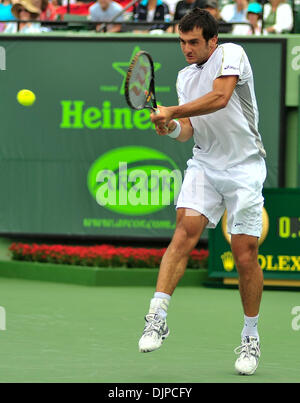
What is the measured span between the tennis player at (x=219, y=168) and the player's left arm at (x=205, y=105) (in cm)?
1

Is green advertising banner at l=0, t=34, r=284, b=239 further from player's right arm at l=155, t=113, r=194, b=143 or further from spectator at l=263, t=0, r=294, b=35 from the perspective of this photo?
player's right arm at l=155, t=113, r=194, b=143

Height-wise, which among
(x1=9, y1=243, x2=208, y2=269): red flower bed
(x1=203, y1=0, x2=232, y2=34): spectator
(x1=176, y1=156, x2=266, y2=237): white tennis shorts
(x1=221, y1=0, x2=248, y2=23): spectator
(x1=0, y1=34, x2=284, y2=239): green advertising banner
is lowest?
(x1=176, y1=156, x2=266, y2=237): white tennis shorts

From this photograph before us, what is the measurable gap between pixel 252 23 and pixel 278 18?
37 centimetres

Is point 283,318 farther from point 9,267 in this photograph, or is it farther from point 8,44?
point 8,44

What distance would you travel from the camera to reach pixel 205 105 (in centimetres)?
536

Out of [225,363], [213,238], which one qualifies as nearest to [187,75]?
[225,363]

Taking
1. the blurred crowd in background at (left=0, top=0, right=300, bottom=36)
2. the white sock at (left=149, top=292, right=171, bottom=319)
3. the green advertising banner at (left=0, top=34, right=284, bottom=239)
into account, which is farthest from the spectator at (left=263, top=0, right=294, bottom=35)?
the white sock at (left=149, top=292, right=171, bottom=319)

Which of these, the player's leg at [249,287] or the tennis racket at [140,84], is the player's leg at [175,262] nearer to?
the player's leg at [249,287]

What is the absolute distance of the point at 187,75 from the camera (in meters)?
5.80

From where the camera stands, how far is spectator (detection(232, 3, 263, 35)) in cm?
1205

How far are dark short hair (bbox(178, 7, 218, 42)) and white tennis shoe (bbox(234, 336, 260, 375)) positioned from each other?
1717 millimetres

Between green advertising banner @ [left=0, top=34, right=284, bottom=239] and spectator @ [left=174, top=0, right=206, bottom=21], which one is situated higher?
spectator @ [left=174, top=0, right=206, bottom=21]

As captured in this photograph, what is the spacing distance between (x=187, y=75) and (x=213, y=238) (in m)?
4.72
